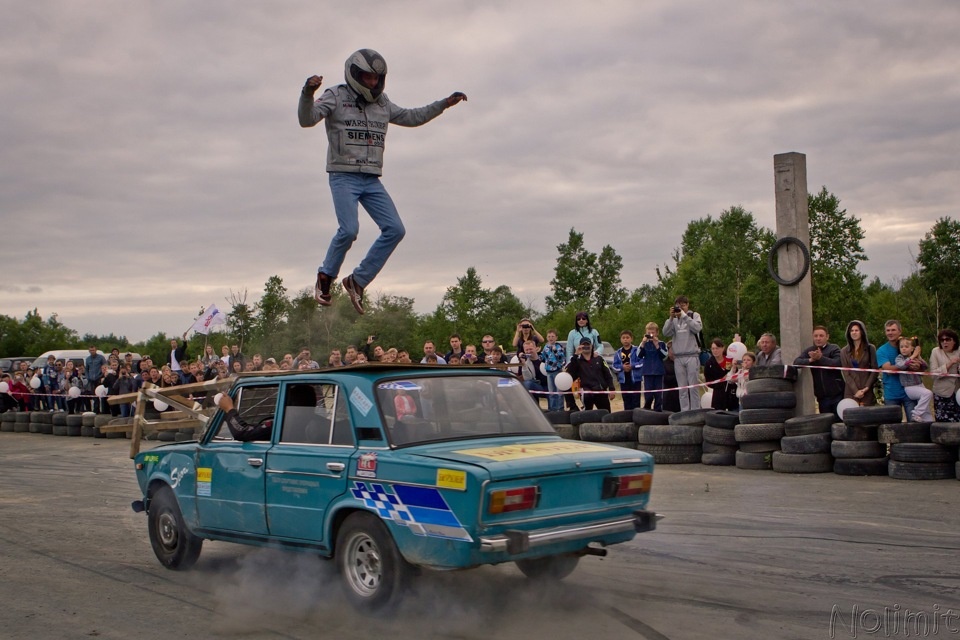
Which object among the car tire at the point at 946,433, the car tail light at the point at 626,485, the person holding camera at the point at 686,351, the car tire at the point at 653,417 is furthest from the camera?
the person holding camera at the point at 686,351

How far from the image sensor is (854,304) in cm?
6556

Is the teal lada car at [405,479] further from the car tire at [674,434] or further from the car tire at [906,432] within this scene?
the car tire at [674,434]

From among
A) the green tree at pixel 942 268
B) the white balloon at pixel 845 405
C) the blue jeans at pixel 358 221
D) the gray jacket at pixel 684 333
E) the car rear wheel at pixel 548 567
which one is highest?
the green tree at pixel 942 268

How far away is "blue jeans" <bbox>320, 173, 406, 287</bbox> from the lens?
26.1ft

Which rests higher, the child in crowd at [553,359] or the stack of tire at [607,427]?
the child in crowd at [553,359]

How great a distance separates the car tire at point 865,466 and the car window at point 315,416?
25.5 ft

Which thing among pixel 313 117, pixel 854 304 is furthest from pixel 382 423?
pixel 854 304

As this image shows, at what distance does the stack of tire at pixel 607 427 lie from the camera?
13.9 m

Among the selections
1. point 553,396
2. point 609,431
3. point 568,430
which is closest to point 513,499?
point 609,431

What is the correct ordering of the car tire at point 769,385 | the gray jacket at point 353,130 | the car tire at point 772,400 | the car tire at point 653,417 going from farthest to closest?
the car tire at point 653,417 → the car tire at point 769,385 → the car tire at point 772,400 → the gray jacket at point 353,130

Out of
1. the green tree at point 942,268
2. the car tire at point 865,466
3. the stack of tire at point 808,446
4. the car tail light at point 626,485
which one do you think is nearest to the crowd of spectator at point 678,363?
the stack of tire at point 808,446

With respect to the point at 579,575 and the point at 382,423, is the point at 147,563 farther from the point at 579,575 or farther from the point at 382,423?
the point at 579,575

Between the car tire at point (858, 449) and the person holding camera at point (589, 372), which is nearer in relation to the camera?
the car tire at point (858, 449)

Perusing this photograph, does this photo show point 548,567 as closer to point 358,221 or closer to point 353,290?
point 353,290
